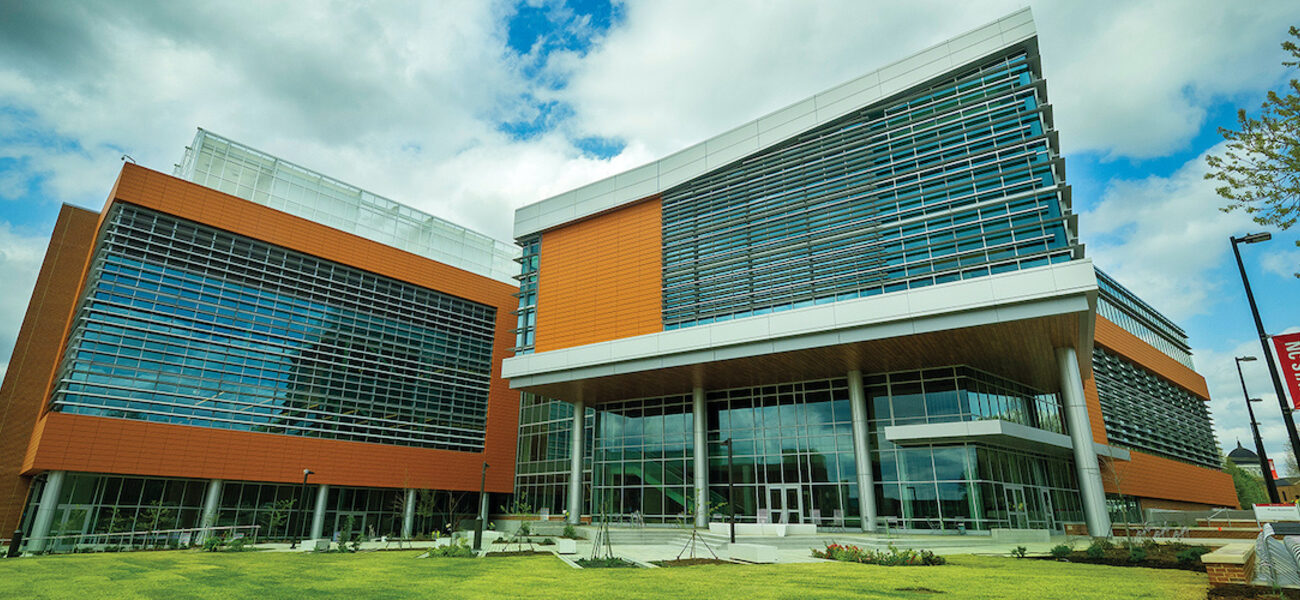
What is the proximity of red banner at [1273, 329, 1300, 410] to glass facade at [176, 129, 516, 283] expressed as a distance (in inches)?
1834

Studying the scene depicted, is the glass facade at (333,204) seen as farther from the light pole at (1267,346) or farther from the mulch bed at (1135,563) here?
the light pole at (1267,346)

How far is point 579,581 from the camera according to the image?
43.2 ft

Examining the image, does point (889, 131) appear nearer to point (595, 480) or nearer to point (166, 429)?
point (595, 480)

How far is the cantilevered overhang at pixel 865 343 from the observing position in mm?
23547

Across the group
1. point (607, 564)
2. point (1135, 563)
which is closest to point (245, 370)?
point (607, 564)

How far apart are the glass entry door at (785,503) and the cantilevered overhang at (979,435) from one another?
5.40 m

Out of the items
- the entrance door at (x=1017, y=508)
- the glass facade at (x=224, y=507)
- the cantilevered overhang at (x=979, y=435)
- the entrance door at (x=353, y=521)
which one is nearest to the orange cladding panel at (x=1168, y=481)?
the entrance door at (x=1017, y=508)

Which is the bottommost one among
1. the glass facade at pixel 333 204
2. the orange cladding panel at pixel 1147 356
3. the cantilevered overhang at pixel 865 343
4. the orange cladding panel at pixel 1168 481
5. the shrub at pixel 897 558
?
the shrub at pixel 897 558

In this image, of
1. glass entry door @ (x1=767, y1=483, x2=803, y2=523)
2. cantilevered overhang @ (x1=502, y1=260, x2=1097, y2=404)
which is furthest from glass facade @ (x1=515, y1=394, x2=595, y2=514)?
glass entry door @ (x1=767, y1=483, x2=803, y2=523)

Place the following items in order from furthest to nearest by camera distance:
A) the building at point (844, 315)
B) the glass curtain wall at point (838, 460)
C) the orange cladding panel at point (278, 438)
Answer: the orange cladding panel at point (278, 438) → the glass curtain wall at point (838, 460) → the building at point (844, 315)

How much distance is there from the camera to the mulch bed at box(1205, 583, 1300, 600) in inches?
332

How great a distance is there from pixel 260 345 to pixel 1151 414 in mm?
63078

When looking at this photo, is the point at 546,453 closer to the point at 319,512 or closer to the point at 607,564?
the point at 319,512

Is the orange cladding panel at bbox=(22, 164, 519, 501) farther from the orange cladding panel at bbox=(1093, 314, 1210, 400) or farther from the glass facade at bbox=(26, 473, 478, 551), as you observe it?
the orange cladding panel at bbox=(1093, 314, 1210, 400)
